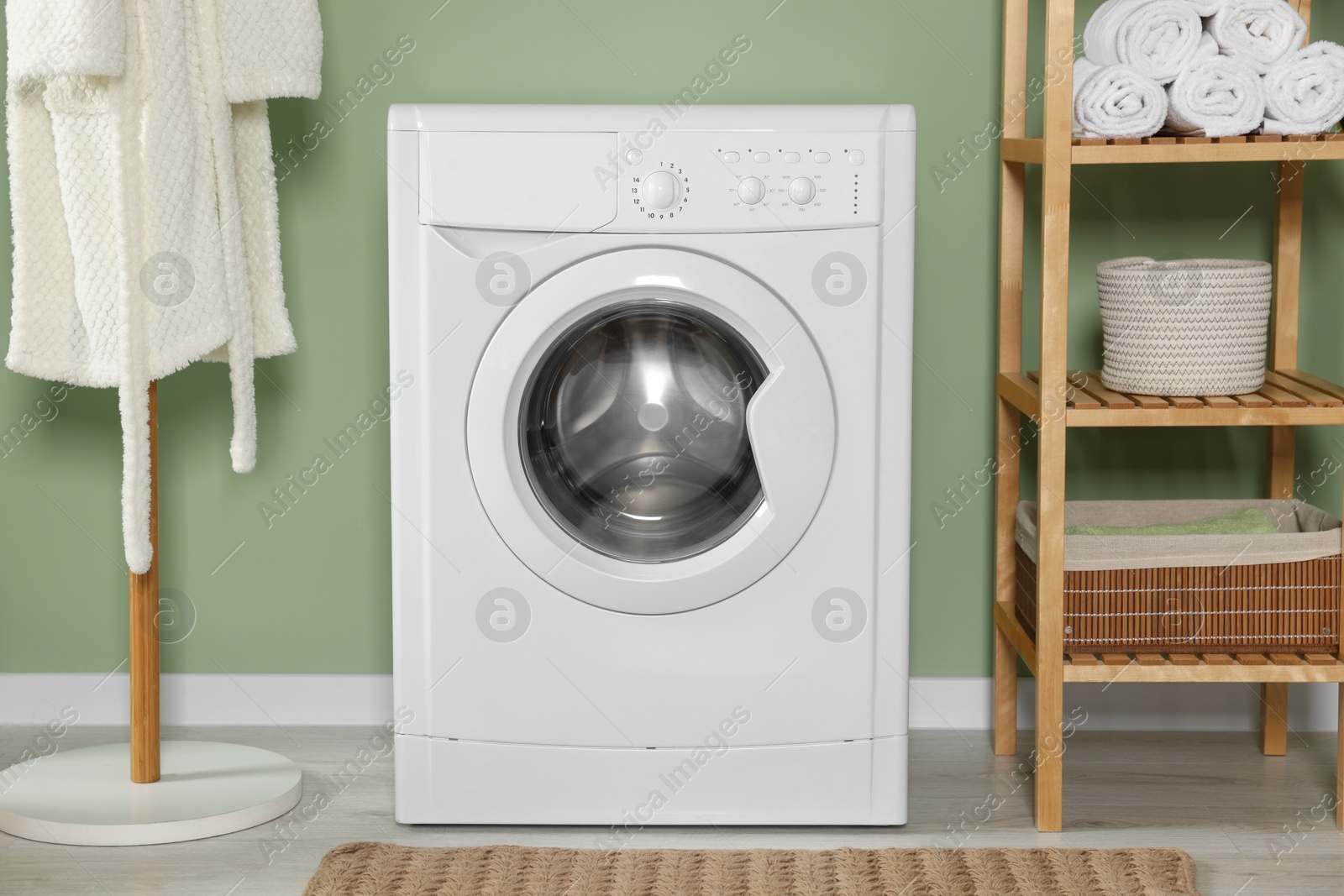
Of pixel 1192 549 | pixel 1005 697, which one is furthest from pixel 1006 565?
pixel 1192 549

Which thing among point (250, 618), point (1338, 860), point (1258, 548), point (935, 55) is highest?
point (935, 55)

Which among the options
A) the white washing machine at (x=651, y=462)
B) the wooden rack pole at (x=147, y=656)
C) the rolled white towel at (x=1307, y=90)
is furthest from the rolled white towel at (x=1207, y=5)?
the wooden rack pole at (x=147, y=656)

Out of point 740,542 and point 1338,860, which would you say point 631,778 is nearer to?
point 740,542

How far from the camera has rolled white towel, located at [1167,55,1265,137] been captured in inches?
63.3

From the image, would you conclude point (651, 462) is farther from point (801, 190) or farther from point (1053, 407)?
point (1053, 407)

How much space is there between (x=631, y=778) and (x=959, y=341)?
35.3 inches

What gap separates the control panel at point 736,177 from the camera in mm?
1579

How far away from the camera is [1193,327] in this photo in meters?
1.67

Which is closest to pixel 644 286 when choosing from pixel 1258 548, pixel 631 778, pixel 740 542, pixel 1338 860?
pixel 740 542

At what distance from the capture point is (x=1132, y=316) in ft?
5.62

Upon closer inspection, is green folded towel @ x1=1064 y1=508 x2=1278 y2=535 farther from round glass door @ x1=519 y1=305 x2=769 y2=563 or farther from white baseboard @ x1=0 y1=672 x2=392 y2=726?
white baseboard @ x1=0 y1=672 x2=392 y2=726

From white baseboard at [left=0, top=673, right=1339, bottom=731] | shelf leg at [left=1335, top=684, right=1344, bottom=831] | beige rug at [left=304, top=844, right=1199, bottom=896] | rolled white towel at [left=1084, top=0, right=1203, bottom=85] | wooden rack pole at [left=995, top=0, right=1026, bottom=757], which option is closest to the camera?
beige rug at [left=304, top=844, right=1199, bottom=896]

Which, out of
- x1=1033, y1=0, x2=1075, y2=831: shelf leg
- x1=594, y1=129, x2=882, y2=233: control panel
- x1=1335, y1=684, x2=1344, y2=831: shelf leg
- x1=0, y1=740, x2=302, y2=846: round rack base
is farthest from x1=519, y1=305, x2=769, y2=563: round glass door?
x1=1335, y1=684, x2=1344, y2=831: shelf leg

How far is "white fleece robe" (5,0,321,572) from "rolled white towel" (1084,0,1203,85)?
3.62 feet
